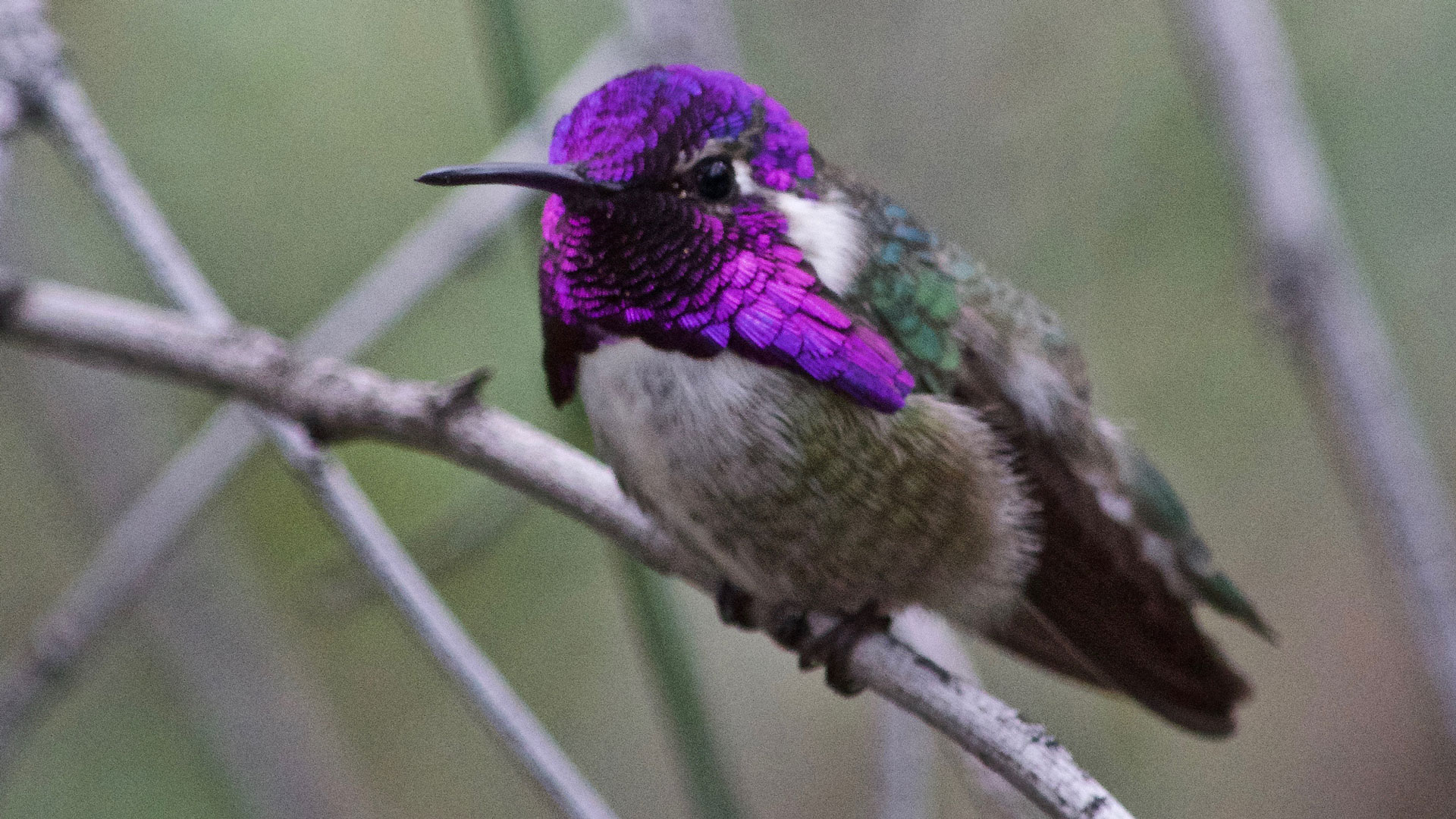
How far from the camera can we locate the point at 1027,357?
94.7 inches

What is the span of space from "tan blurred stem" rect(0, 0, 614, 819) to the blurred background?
4.75 ft

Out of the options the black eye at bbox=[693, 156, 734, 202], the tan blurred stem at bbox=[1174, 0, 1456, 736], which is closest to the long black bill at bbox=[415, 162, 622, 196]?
the black eye at bbox=[693, 156, 734, 202]

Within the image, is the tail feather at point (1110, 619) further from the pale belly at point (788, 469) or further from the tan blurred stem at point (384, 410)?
the tan blurred stem at point (384, 410)

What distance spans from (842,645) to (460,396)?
0.70 m

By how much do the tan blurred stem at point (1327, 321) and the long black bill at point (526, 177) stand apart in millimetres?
1220

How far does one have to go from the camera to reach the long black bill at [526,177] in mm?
1759

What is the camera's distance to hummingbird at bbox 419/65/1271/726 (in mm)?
2002

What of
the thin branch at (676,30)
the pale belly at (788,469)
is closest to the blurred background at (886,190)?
the thin branch at (676,30)

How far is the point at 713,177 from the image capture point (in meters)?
2.03

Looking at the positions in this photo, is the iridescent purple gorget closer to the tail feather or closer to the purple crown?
the purple crown

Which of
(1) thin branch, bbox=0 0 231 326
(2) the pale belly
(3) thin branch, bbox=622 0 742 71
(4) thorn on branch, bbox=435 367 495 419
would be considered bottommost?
(2) the pale belly

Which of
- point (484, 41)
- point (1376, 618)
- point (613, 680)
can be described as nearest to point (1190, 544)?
point (484, 41)

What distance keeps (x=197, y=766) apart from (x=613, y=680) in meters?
1.36

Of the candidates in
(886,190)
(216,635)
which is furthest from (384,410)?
(886,190)
